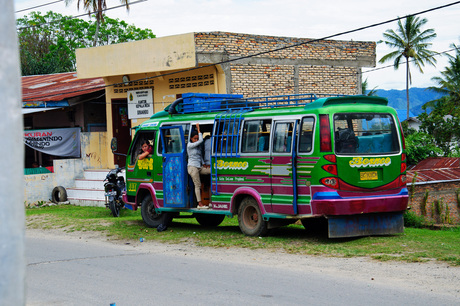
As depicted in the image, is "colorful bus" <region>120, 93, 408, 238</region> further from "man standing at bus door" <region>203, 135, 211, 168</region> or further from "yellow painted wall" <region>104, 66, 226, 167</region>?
"yellow painted wall" <region>104, 66, 226, 167</region>

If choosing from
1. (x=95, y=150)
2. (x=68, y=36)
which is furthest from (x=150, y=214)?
(x=68, y=36)

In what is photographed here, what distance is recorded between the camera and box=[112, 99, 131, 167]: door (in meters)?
24.5

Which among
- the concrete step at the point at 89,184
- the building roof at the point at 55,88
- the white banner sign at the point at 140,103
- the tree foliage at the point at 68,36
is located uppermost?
the tree foliage at the point at 68,36

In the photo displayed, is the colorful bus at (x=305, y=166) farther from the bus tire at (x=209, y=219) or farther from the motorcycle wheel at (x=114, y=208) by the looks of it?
the motorcycle wheel at (x=114, y=208)

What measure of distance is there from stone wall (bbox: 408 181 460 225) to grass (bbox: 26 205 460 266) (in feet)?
9.54

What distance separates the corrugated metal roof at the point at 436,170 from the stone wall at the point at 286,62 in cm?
395

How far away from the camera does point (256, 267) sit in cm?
896

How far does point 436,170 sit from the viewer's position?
800 inches

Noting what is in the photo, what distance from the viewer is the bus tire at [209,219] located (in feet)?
46.8

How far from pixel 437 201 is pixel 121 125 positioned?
12.4 m

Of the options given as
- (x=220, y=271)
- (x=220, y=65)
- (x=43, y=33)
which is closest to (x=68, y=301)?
(x=220, y=271)

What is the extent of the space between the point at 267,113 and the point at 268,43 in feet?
33.8

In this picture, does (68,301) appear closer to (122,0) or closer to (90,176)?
(90,176)

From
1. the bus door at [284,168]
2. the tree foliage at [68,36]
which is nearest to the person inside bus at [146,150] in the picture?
the bus door at [284,168]
